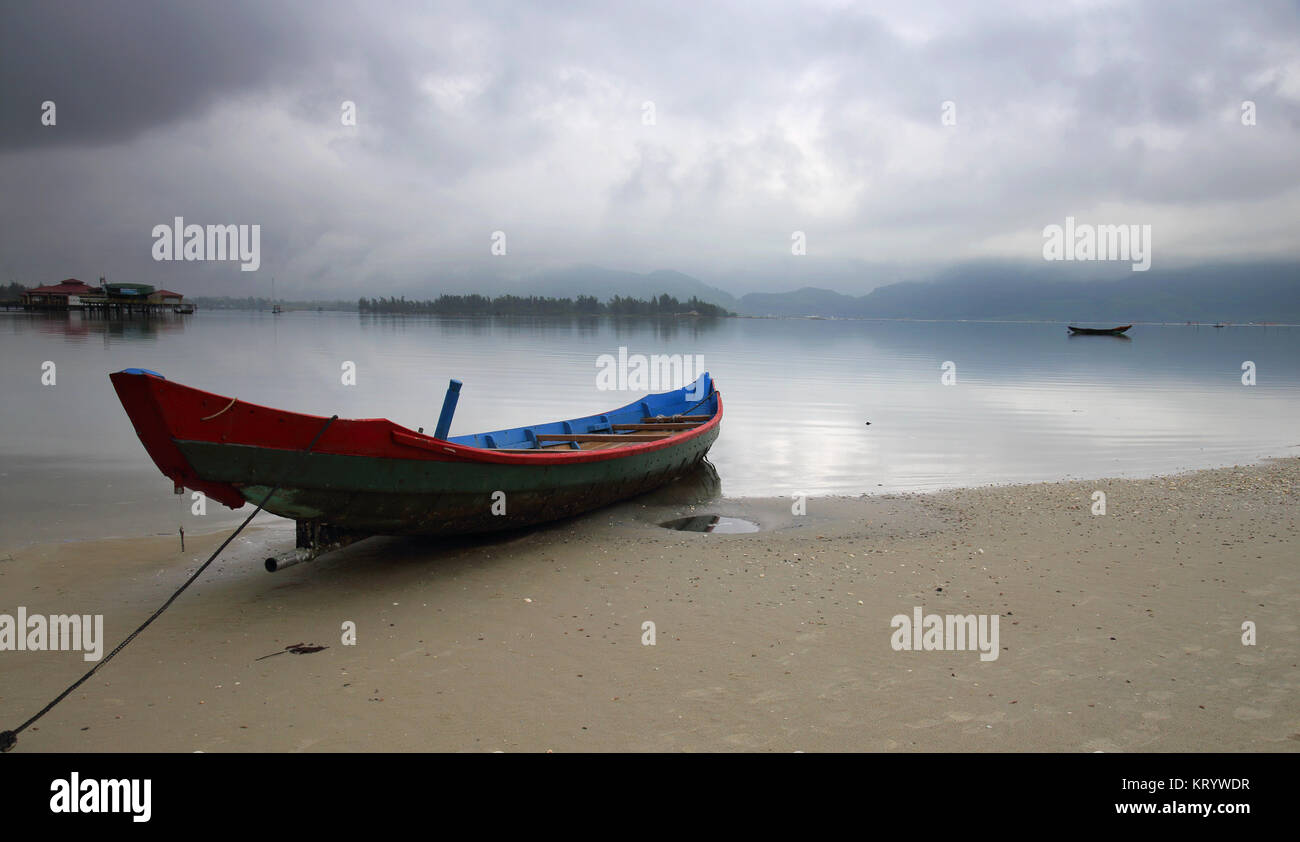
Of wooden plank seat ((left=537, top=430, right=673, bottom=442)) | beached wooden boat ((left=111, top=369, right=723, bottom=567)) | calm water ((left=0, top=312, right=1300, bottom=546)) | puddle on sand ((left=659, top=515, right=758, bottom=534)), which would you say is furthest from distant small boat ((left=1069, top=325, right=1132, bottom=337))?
beached wooden boat ((left=111, top=369, right=723, bottom=567))

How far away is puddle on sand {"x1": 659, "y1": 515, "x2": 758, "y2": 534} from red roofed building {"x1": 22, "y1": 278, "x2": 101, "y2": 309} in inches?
5029

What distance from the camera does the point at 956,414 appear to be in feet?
85.2

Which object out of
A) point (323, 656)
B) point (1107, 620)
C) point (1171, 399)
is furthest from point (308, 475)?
point (1171, 399)

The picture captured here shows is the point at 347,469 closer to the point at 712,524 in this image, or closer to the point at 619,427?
the point at 712,524

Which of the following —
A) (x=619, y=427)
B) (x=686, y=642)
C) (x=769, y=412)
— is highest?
(x=769, y=412)

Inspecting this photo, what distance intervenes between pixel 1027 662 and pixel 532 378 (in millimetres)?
32077

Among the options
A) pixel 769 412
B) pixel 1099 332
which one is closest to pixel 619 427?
pixel 769 412

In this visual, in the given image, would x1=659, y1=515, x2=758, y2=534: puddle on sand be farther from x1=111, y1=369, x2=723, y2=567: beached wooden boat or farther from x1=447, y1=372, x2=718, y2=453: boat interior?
x1=447, y1=372, x2=718, y2=453: boat interior

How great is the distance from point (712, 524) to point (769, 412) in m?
15.1

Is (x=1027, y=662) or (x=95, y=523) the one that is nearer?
(x=1027, y=662)

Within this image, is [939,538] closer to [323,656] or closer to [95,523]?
[323,656]

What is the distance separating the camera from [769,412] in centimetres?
2622

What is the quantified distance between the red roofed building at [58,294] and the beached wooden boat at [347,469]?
420 feet

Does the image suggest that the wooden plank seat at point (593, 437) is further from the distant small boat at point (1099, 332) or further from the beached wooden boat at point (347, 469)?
the distant small boat at point (1099, 332)
